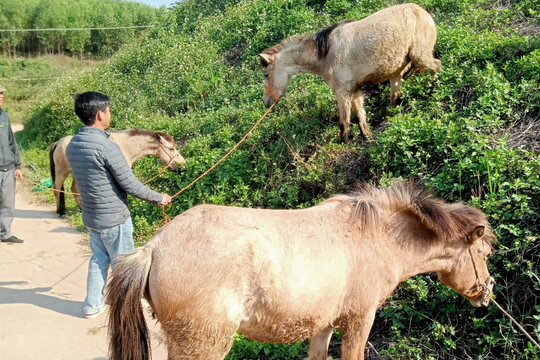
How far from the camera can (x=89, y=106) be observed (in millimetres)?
3938

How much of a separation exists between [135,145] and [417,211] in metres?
5.45

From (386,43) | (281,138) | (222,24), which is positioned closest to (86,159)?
(281,138)

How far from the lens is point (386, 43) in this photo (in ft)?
18.0

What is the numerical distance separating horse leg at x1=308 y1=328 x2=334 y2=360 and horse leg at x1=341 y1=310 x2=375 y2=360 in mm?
308

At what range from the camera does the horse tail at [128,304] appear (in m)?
2.66

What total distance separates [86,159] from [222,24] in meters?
9.37

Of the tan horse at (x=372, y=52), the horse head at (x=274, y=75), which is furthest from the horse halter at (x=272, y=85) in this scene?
the tan horse at (x=372, y=52)

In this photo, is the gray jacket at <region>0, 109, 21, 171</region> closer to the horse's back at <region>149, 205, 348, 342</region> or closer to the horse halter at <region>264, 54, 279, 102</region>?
the horse halter at <region>264, 54, 279, 102</region>

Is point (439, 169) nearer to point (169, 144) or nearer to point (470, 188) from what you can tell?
point (470, 188)

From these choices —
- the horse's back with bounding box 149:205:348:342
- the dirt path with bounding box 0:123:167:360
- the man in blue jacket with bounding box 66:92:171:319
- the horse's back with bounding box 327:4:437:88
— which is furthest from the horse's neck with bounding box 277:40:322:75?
the dirt path with bounding box 0:123:167:360

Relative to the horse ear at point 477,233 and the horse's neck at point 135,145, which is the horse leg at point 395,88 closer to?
the horse ear at point 477,233

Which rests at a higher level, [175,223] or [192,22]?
[192,22]

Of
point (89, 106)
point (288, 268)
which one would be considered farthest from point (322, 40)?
point (288, 268)

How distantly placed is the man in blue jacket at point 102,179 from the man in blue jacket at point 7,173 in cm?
295
